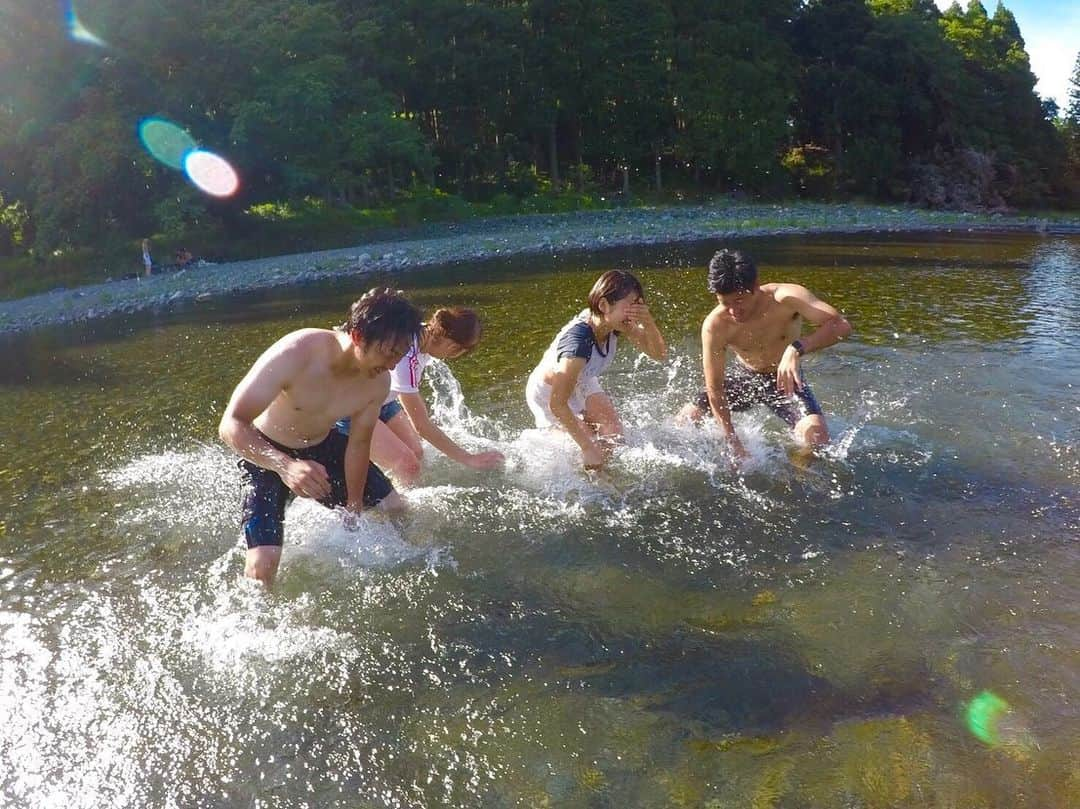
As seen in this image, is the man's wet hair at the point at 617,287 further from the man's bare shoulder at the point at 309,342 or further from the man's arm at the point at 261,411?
the man's arm at the point at 261,411

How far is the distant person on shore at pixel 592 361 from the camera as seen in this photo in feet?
19.3

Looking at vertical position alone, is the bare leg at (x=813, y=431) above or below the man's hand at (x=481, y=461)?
below

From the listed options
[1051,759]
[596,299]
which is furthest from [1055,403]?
[1051,759]

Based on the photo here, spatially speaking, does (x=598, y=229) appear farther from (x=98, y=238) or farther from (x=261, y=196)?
(x=98, y=238)

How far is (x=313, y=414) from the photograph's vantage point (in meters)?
5.04

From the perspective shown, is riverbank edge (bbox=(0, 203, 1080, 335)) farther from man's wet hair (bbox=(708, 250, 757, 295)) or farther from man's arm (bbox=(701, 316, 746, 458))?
man's wet hair (bbox=(708, 250, 757, 295))

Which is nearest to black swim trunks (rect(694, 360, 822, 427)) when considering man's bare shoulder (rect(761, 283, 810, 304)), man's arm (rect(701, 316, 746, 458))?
man's arm (rect(701, 316, 746, 458))

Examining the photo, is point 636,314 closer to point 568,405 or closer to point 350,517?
point 568,405

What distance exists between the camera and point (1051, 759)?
3.30 metres

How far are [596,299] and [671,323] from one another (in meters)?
7.46

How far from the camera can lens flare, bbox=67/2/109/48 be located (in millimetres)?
27062

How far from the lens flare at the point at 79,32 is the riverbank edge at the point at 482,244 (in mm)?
8569

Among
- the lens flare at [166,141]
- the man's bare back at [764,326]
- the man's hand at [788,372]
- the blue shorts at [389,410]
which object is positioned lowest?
the blue shorts at [389,410]

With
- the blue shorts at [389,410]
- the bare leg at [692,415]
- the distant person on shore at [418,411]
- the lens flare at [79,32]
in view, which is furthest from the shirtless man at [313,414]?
the lens flare at [79,32]
